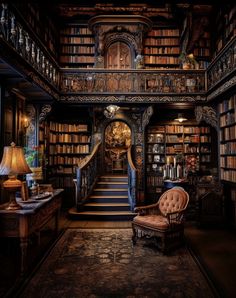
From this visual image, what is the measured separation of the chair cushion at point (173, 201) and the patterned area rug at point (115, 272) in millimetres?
671

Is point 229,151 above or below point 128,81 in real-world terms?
below

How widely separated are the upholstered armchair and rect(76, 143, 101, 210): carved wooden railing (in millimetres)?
2035

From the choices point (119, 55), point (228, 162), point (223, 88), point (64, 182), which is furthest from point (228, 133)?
point (64, 182)

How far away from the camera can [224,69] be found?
5.79m

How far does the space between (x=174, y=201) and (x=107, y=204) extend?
7.92 ft

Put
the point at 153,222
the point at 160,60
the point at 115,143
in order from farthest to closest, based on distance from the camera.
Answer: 1. the point at 115,143
2. the point at 160,60
3. the point at 153,222

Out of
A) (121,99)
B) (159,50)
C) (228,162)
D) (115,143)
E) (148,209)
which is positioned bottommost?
(148,209)

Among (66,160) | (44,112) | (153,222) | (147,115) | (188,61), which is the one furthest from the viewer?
(66,160)

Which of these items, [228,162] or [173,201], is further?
[228,162]

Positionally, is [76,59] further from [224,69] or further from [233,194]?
[233,194]

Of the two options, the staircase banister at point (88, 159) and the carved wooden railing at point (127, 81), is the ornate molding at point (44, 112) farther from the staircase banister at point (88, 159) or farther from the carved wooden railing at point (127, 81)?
the staircase banister at point (88, 159)

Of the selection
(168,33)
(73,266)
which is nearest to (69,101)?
(168,33)

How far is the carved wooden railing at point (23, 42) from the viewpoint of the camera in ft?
12.0

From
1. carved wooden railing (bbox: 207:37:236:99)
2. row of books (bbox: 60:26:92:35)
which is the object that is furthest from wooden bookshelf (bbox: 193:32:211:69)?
row of books (bbox: 60:26:92:35)
